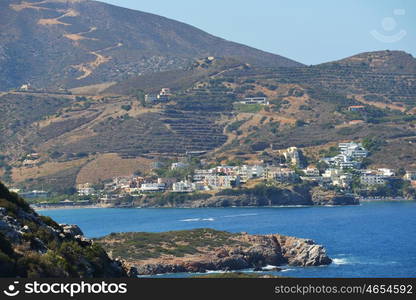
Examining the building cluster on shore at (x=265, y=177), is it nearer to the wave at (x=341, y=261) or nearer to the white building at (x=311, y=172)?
the white building at (x=311, y=172)

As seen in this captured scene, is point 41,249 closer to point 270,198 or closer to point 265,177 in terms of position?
point 270,198

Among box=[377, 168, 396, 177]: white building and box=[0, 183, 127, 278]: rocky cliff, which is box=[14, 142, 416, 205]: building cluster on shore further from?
box=[0, 183, 127, 278]: rocky cliff

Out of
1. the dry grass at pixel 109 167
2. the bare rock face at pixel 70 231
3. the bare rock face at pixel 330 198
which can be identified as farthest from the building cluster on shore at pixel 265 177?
the bare rock face at pixel 70 231

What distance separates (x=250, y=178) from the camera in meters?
154

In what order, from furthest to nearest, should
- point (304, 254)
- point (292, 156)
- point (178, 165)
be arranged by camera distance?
point (178, 165), point (292, 156), point (304, 254)

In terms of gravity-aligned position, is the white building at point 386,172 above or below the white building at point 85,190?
above

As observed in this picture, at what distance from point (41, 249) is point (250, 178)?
118797mm

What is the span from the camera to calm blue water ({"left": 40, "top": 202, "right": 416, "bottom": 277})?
68625mm

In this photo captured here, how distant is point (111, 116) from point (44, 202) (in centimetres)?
4878

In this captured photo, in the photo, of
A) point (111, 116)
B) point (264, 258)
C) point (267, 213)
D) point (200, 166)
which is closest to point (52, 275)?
point (264, 258)

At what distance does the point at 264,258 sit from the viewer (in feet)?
229

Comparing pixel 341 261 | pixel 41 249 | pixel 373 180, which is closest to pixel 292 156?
pixel 373 180

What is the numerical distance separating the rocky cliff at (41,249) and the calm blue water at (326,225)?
2437 cm

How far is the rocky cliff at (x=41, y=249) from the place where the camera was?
3312cm
